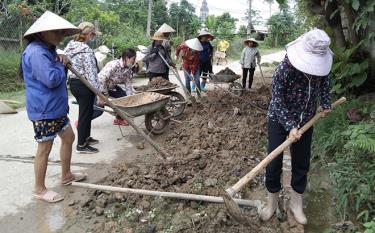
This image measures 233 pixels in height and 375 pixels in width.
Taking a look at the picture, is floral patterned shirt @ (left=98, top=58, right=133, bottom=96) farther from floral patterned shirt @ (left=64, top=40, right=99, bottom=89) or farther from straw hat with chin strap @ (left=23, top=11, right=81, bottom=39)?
straw hat with chin strap @ (left=23, top=11, right=81, bottom=39)

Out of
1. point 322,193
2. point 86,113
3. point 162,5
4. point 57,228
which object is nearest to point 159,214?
point 57,228

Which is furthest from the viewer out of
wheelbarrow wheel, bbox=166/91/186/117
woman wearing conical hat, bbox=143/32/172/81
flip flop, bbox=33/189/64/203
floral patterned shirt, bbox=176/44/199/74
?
floral patterned shirt, bbox=176/44/199/74

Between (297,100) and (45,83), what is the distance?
8.14 ft

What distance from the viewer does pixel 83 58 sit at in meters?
5.61

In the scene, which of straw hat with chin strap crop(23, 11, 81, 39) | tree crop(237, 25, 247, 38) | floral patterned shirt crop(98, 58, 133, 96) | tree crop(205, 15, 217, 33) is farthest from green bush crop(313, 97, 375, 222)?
tree crop(237, 25, 247, 38)

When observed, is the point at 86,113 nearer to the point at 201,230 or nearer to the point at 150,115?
the point at 150,115

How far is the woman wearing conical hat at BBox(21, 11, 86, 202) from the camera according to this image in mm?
4062

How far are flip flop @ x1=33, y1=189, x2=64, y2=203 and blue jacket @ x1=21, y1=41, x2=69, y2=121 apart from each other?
0.89m

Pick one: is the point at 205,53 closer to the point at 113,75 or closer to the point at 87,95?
the point at 113,75

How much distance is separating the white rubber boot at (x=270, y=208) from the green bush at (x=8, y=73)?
33.1 ft

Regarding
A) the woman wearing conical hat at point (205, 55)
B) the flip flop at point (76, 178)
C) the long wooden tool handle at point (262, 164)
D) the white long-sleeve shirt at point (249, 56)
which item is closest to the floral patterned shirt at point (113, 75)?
the flip flop at point (76, 178)

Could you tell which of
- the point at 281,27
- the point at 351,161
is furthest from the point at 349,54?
the point at 281,27

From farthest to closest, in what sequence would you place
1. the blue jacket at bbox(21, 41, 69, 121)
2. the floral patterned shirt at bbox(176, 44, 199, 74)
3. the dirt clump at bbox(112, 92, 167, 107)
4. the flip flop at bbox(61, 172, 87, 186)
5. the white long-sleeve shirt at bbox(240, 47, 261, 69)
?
the white long-sleeve shirt at bbox(240, 47, 261, 69), the floral patterned shirt at bbox(176, 44, 199, 74), the dirt clump at bbox(112, 92, 167, 107), the flip flop at bbox(61, 172, 87, 186), the blue jacket at bbox(21, 41, 69, 121)

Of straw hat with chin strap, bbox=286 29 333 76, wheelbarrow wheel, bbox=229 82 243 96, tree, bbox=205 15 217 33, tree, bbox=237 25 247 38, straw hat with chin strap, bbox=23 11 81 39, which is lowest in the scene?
tree, bbox=237 25 247 38
